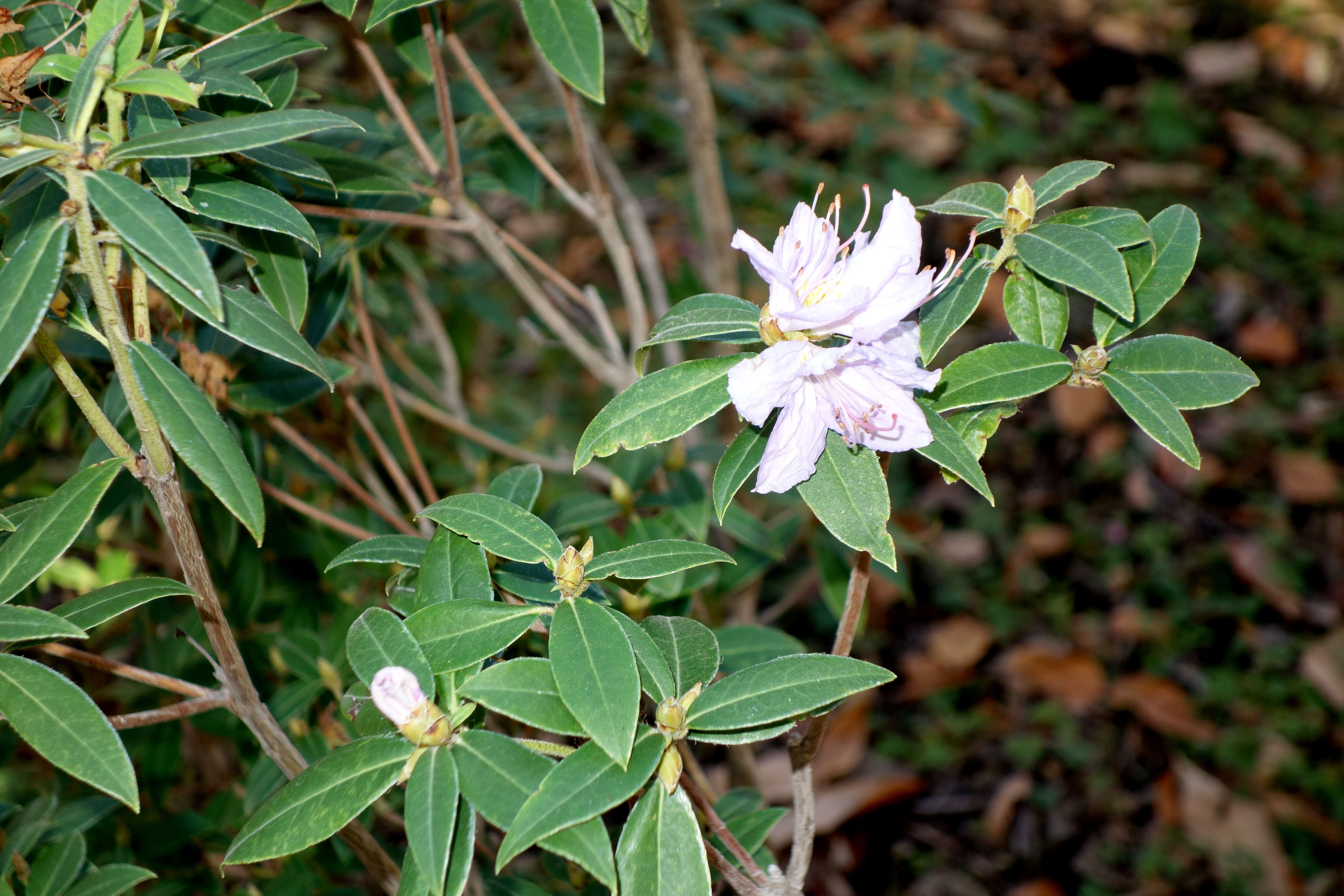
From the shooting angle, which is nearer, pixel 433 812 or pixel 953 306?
pixel 433 812

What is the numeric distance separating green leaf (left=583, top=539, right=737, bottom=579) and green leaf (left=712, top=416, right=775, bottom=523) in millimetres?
41

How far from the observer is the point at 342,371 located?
1.40 m

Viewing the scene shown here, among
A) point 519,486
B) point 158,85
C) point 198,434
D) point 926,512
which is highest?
point 158,85

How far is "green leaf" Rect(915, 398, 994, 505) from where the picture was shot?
835 mm

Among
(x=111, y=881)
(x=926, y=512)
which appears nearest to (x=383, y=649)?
(x=111, y=881)

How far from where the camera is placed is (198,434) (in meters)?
0.83

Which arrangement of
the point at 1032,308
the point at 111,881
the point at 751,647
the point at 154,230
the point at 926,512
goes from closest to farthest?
1. the point at 154,230
2. the point at 1032,308
3. the point at 111,881
4. the point at 751,647
5. the point at 926,512

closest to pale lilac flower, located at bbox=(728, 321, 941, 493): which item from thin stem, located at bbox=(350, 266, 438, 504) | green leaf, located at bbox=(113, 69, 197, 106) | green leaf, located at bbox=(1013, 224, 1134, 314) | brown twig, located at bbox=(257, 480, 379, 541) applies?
green leaf, located at bbox=(1013, 224, 1134, 314)

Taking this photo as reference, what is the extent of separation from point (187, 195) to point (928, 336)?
67cm

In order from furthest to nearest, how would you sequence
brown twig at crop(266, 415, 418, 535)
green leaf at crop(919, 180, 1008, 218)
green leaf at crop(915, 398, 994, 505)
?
brown twig at crop(266, 415, 418, 535), green leaf at crop(919, 180, 1008, 218), green leaf at crop(915, 398, 994, 505)

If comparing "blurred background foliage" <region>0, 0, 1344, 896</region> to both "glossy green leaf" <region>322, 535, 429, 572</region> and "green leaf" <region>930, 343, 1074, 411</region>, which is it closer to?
"glossy green leaf" <region>322, 535, 429, 572</region>

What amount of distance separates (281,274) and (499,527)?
44cm

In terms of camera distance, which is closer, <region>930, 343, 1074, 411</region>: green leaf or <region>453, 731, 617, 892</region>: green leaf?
<region>453, 731, 617, 892</region>: green leaf

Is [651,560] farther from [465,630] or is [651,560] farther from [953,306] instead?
[953,306]
